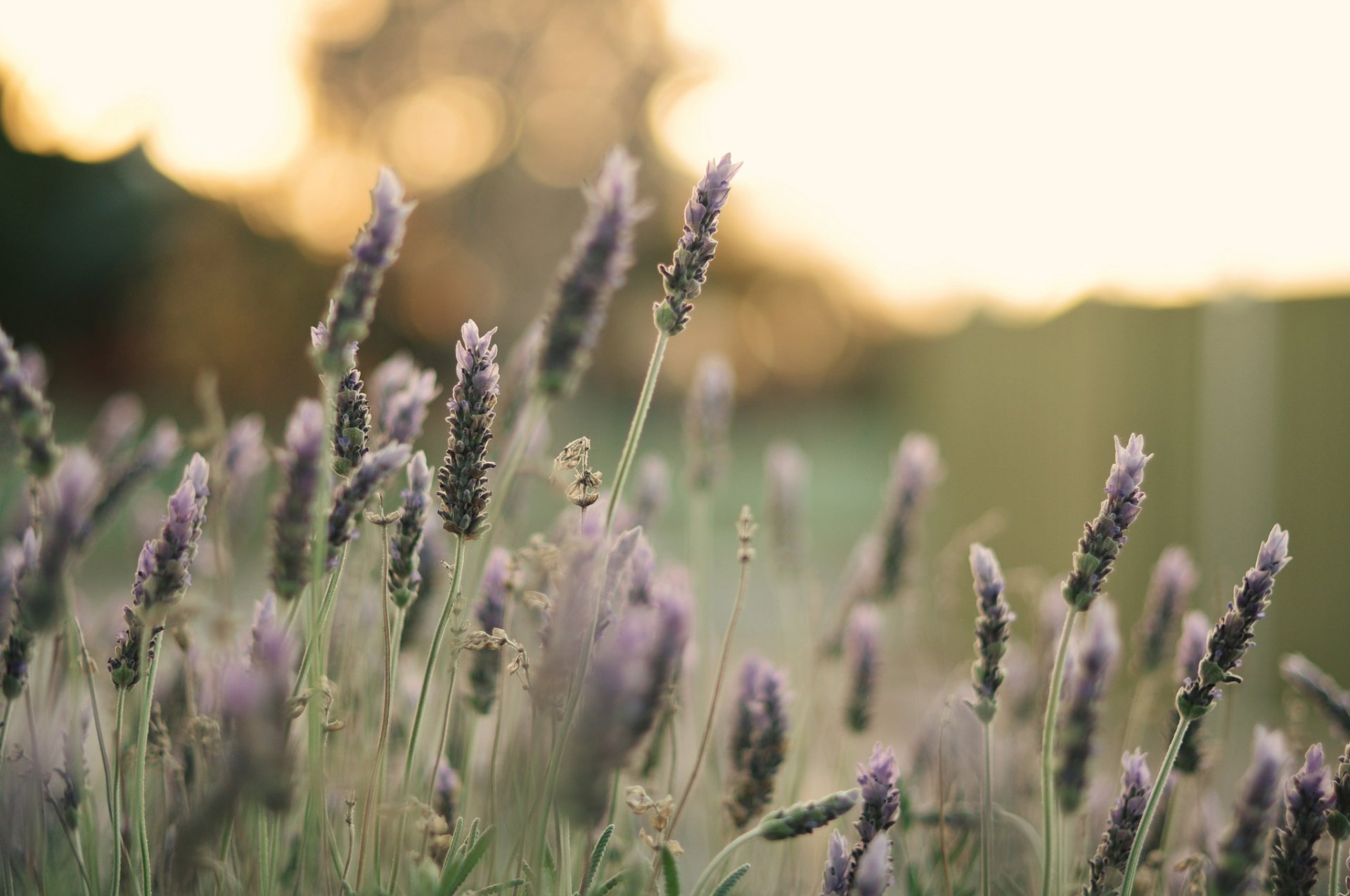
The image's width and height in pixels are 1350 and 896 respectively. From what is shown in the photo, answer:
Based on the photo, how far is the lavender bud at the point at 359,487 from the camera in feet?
3.11

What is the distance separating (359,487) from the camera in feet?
3.16

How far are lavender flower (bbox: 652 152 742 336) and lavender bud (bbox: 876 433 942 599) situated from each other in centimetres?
99

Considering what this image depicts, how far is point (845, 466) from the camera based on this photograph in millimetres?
28922

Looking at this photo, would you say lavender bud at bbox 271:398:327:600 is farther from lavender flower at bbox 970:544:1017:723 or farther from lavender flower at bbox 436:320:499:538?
lavender flower at bbox 970:544:1017:723

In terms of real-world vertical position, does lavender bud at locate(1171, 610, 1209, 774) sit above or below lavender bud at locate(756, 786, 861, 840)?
above

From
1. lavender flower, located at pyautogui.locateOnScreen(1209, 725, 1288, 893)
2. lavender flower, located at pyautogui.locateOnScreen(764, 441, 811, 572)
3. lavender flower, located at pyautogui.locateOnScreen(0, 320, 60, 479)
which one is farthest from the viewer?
lavender flower, located at pyautogui.locateOnScreen(764, 441, 811, 572)

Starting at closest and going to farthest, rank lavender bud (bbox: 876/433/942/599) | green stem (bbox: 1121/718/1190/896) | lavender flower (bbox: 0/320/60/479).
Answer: lavender flower (bbox: 0/320/60/479), green stem (bbox: 1121/718/1190/896), lavender bud (bbox: 876/433/942/599)

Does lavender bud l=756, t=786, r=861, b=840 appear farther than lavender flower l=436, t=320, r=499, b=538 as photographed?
No

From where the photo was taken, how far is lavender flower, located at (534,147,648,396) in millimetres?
997

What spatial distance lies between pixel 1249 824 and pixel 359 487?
1.02 m

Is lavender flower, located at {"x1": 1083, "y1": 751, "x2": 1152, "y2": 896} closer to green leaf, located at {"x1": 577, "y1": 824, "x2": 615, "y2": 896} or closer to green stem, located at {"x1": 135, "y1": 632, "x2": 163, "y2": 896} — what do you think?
green leaf, located at {"x1": 577, "y1": 824, "x2": 615, "y2": 896}

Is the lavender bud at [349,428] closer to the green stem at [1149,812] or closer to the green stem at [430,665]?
the green stem at [430,665]

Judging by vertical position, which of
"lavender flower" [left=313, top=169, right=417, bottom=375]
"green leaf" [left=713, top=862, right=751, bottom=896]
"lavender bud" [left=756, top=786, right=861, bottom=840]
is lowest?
"green leaf" [left=713, top=862, right=751, bottom=896]

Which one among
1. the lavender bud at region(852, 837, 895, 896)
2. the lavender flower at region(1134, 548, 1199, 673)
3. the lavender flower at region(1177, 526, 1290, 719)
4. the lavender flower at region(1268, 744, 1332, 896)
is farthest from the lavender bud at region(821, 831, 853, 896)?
the lavender flower at region(1134, 548, 1199, 673)
